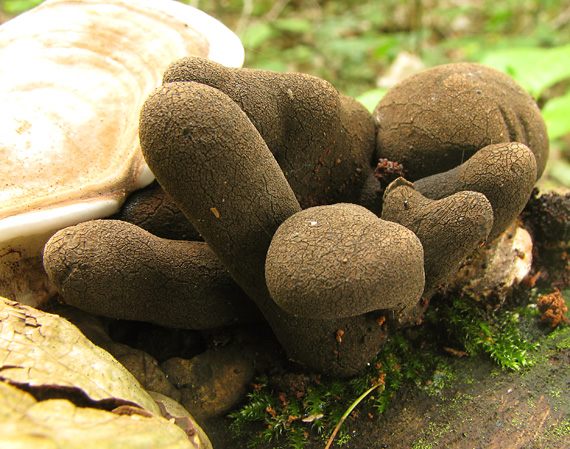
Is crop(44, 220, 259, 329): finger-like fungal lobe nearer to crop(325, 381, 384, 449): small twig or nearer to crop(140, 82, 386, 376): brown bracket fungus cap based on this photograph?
crop(140, 82, 386, 376): brown bracket fungus cap

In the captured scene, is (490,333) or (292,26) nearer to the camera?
(490,333)

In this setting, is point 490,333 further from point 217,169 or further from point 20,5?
point 20,5

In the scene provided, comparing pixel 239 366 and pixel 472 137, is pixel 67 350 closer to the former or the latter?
pixel 239 366

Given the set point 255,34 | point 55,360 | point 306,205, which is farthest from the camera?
point 255,34

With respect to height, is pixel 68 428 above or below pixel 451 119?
below

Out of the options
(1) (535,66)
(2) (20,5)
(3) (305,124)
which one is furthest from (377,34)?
(3) (305,124)

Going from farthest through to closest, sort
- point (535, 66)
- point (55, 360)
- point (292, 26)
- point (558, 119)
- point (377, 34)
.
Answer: point (377, 34) → point (292, 26) → point (535, 66) → point (558, 119) → point (55, 360)

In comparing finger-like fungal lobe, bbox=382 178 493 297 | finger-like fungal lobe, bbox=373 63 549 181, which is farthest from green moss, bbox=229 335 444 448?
finger-like fungal lobe, bbox=373 63 549 181
